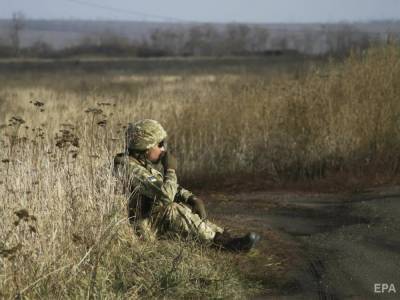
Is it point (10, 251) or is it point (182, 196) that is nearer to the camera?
point (10, 251)

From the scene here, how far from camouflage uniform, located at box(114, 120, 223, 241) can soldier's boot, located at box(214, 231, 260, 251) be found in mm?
73

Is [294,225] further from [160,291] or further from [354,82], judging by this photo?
[354,82]

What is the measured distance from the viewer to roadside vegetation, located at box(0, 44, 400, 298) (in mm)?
5066

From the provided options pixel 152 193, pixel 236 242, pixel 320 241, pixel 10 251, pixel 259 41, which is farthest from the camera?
pixel 259 41

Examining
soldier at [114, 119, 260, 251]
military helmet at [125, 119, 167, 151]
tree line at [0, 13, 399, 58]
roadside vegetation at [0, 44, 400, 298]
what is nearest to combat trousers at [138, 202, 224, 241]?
soldier at [114, 119, 260, 251]

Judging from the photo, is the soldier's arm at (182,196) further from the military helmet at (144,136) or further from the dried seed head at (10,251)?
the dried seed head at (10,251)

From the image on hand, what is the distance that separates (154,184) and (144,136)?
17.7 inches

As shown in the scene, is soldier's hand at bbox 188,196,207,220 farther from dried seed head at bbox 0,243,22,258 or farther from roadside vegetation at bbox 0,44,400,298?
dried seed head at bbox 0,243,22,258

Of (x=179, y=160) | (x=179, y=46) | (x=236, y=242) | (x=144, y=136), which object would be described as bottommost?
(x=179, y=46)

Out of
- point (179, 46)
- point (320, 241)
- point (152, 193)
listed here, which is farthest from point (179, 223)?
point (179, 46)

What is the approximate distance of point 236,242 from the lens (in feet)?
19.7

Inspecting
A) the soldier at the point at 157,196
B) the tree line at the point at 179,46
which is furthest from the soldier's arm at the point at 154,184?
the tree line at the point at 179,46

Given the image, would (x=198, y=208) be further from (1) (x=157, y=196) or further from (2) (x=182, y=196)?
(1) (x=157, y=196)

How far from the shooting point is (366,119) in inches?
418
